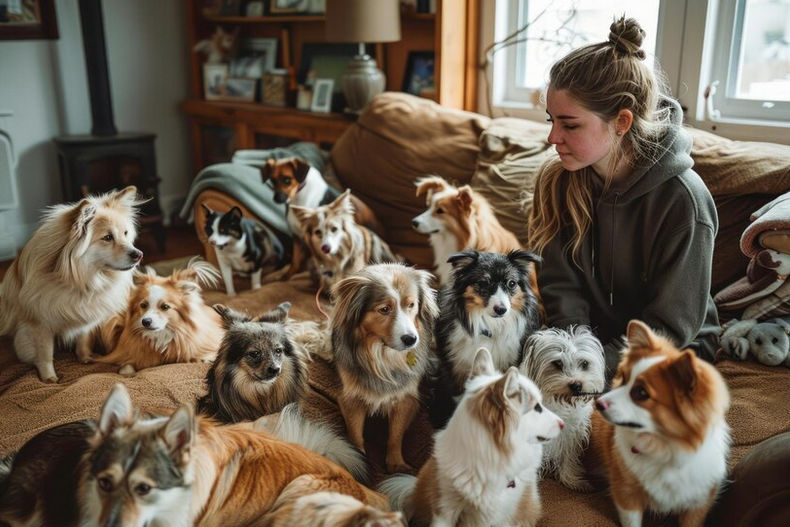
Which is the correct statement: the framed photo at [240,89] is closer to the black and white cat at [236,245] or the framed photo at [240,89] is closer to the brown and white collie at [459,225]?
the black and white cat at [236,245]

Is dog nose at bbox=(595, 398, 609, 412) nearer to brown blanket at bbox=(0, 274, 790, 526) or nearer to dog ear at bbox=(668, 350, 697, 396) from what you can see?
dog ear at bbox=(668, 350, 697, 396)

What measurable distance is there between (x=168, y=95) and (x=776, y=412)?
5.16 metres

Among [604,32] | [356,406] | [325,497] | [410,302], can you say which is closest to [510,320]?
[410,302]

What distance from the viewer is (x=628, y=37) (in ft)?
6.16

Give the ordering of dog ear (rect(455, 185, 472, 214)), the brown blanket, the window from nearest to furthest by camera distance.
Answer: the brown blanket
dog ear (rect(455, 185, 472, 214))
the window

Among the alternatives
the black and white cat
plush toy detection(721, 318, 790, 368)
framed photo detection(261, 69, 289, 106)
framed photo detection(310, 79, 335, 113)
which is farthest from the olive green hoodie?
framed photo detection(261, 69, 289, 106)

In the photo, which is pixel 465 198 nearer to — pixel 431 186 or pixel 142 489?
pixel 431 186

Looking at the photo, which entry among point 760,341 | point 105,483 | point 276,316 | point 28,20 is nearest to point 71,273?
point 276,316

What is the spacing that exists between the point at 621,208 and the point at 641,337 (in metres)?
0.66

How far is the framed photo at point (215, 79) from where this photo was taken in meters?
5.43

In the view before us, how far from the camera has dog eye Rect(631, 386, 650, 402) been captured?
1.40 metres

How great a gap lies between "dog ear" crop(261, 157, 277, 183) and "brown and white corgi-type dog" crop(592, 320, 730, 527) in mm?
2286

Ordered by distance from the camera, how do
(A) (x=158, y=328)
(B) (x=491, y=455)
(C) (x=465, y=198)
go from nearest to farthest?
(B) (x=491, y=455)
(A) (x=158, y=328)
(C) (x=465, y=198)

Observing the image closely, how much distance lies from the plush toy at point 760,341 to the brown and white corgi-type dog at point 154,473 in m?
1.26
